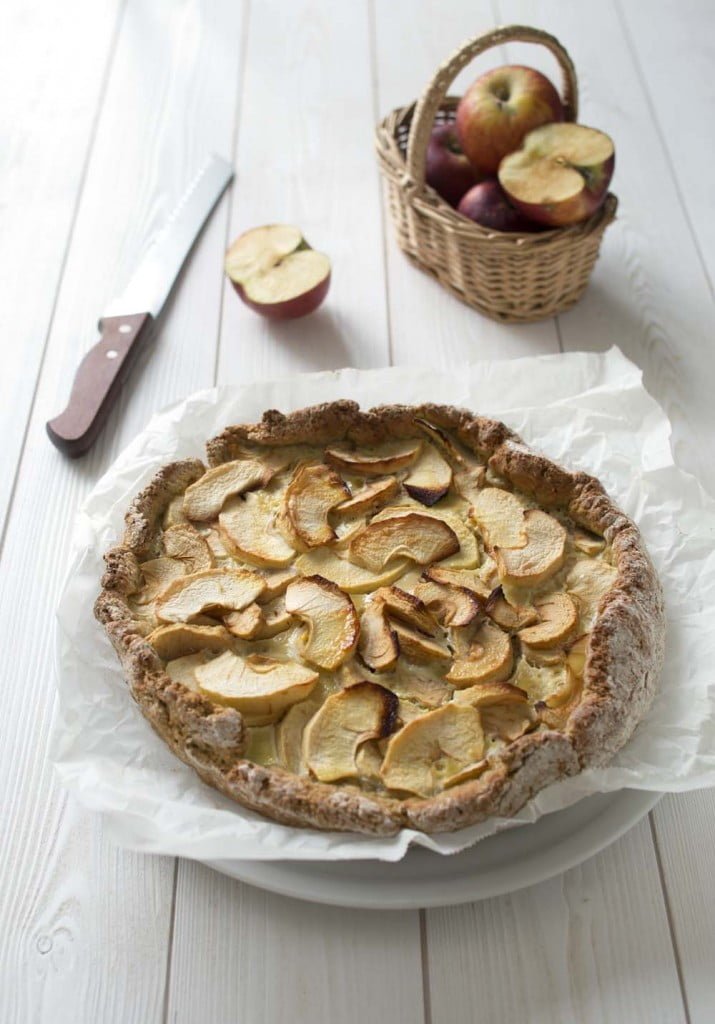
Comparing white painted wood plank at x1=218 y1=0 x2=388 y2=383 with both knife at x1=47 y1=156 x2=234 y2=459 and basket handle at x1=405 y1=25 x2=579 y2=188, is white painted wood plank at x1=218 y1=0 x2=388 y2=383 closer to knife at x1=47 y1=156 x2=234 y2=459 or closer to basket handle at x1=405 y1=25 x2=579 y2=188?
knife at x1=47 y1=156 x2=234 y2=459

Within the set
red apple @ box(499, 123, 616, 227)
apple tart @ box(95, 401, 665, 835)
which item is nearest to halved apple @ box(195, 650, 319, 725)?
apple tart @ box(95, 401, 665, 835)

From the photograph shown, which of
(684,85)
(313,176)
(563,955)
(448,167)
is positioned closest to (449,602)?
(563,955)

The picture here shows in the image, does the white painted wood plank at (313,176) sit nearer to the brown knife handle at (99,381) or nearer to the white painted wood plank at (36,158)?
the brown knife handle at (99,381)

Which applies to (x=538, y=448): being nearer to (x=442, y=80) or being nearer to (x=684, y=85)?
(x=442, y=80)

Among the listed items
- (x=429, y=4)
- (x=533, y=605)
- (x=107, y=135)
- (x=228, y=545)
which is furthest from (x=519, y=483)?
(x=429, y=4)

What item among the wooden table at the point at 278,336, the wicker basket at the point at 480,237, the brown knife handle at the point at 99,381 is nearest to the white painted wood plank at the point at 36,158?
the wooden table at the point at 278,336

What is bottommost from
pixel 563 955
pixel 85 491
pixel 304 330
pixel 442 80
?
pixel 563 955

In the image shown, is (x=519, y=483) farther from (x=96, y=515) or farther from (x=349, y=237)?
(x=349, y=237)
